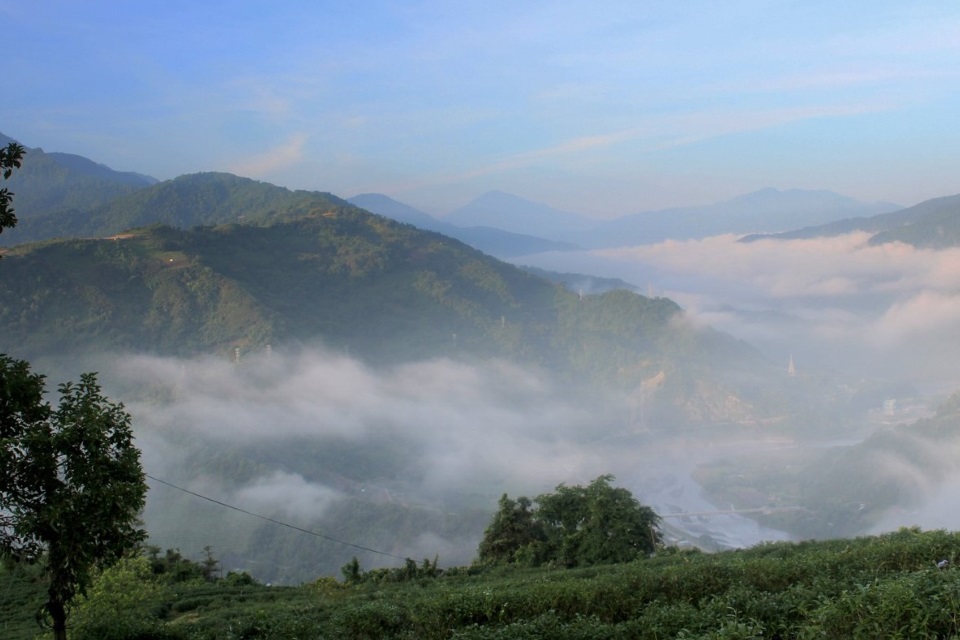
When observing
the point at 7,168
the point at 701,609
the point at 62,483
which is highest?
the point at 7,168

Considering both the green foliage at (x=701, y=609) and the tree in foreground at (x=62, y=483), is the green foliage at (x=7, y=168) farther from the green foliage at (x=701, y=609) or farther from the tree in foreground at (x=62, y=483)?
the green foliage at (x=701, y=609)

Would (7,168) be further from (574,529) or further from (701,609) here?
(574,529)

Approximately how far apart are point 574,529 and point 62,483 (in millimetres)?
30673

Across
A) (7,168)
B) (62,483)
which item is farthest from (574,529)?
(7,168)

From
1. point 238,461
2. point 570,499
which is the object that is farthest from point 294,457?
point 570,499

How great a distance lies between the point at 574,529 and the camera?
120ft

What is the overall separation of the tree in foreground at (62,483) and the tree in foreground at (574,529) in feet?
83.6

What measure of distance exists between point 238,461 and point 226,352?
167 ft

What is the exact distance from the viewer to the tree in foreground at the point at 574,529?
3341 centimetres

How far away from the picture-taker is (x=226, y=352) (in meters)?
177

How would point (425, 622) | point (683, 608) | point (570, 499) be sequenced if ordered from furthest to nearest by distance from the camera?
point (570, 499), point (425, 622), point (683, 608)

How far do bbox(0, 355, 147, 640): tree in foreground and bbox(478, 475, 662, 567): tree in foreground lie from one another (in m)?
25.5

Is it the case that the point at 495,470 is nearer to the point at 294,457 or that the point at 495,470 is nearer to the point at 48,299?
the point at 294,457

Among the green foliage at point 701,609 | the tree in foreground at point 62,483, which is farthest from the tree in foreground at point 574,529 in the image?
the tree in foreground at point 62,483
